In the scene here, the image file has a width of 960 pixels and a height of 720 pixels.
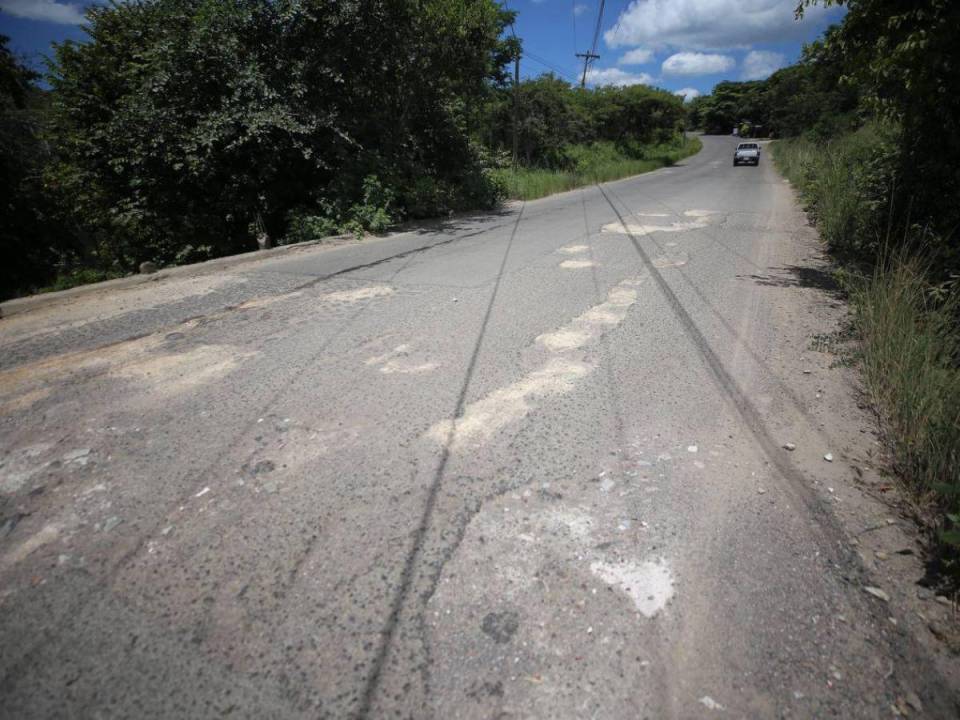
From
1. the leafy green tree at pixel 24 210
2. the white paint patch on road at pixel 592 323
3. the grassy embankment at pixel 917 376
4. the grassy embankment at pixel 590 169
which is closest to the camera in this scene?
the grassy embankment at pixel 917 376

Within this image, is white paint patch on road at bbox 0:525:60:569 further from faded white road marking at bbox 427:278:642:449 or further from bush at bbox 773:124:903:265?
bush at bbox 773:124:903:265

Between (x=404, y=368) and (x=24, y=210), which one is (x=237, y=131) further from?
(x=24, y=210)

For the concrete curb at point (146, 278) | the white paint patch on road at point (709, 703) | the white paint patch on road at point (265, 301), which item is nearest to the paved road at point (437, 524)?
the white paint patch on road at point (709, 703)

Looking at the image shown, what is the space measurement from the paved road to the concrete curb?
1.62 metres

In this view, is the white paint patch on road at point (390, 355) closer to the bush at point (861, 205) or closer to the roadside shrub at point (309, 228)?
the bush at point (861, 205)

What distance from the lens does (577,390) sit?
11.1 ft

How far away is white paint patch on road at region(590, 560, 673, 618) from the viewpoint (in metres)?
1.87

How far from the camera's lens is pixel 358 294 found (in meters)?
5.70

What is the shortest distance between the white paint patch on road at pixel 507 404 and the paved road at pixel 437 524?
0.02 metres

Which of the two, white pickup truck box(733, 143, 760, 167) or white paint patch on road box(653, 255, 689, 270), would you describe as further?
white pickup truck box(733, 143, 760, 167)

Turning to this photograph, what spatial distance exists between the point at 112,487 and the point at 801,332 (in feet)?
18.6

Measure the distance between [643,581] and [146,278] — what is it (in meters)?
7.74

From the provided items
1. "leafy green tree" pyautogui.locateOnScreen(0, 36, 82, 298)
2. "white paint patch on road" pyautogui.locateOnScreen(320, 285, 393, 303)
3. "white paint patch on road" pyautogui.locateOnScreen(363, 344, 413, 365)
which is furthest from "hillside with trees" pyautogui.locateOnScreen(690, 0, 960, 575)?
"leafy green tree" pyautogui.locateOnScreen(0, 36, 82, 298)

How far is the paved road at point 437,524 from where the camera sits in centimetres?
162
